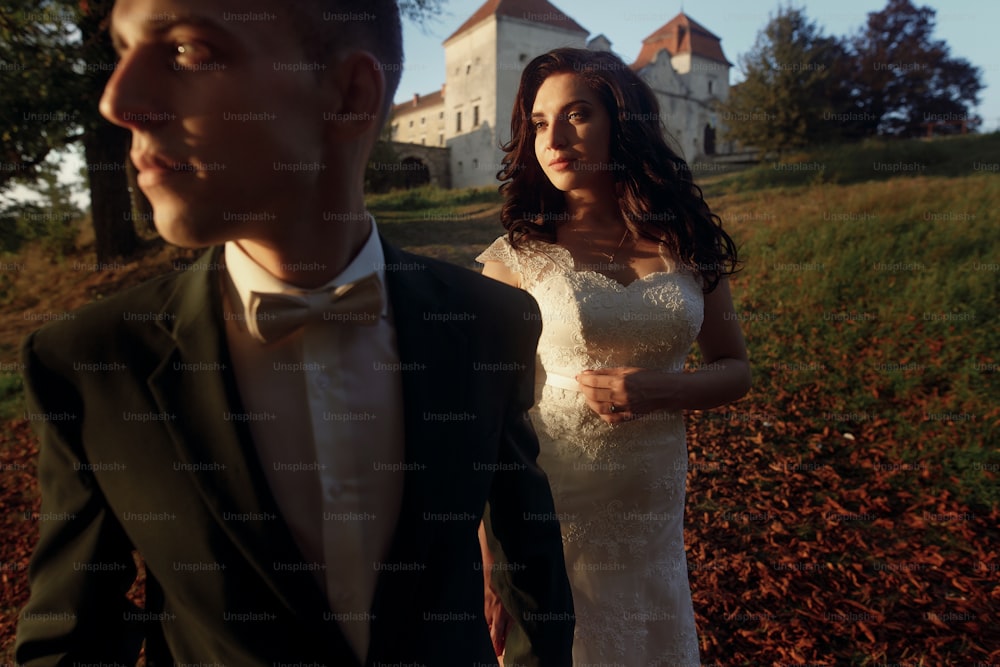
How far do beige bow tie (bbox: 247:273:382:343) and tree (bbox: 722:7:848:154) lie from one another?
22.7 m

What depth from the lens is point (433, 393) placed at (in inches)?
47.4

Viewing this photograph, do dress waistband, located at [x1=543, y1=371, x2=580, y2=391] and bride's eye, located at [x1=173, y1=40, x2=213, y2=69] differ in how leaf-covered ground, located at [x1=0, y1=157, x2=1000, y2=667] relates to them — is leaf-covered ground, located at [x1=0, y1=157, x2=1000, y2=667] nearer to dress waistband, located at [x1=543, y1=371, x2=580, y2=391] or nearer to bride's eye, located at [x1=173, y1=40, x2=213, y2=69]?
dress waistband, located at [x1=543, y1=371, x2=580, y2=391]

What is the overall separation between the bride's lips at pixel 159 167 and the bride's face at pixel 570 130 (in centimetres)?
170

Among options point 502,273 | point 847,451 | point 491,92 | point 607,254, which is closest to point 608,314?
point 607,254

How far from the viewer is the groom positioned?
38.4 inches

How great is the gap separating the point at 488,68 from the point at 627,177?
3051cm

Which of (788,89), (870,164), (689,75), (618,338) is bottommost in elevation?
(618,338)

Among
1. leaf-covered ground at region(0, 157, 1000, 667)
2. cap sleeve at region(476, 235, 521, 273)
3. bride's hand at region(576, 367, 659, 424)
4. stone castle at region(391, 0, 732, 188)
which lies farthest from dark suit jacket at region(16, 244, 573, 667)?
stone castle at region(391, 0, 732, 188)

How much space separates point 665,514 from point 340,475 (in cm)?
179

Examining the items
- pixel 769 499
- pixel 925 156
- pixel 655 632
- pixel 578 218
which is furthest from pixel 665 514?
pixel 925 156

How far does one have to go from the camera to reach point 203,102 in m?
0.89

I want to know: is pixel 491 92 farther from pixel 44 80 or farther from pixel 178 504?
pixel 178 504

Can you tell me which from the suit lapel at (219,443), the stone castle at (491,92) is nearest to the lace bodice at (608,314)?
the suit lapel at (219,443)

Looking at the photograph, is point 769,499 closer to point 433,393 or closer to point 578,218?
point 578,218
